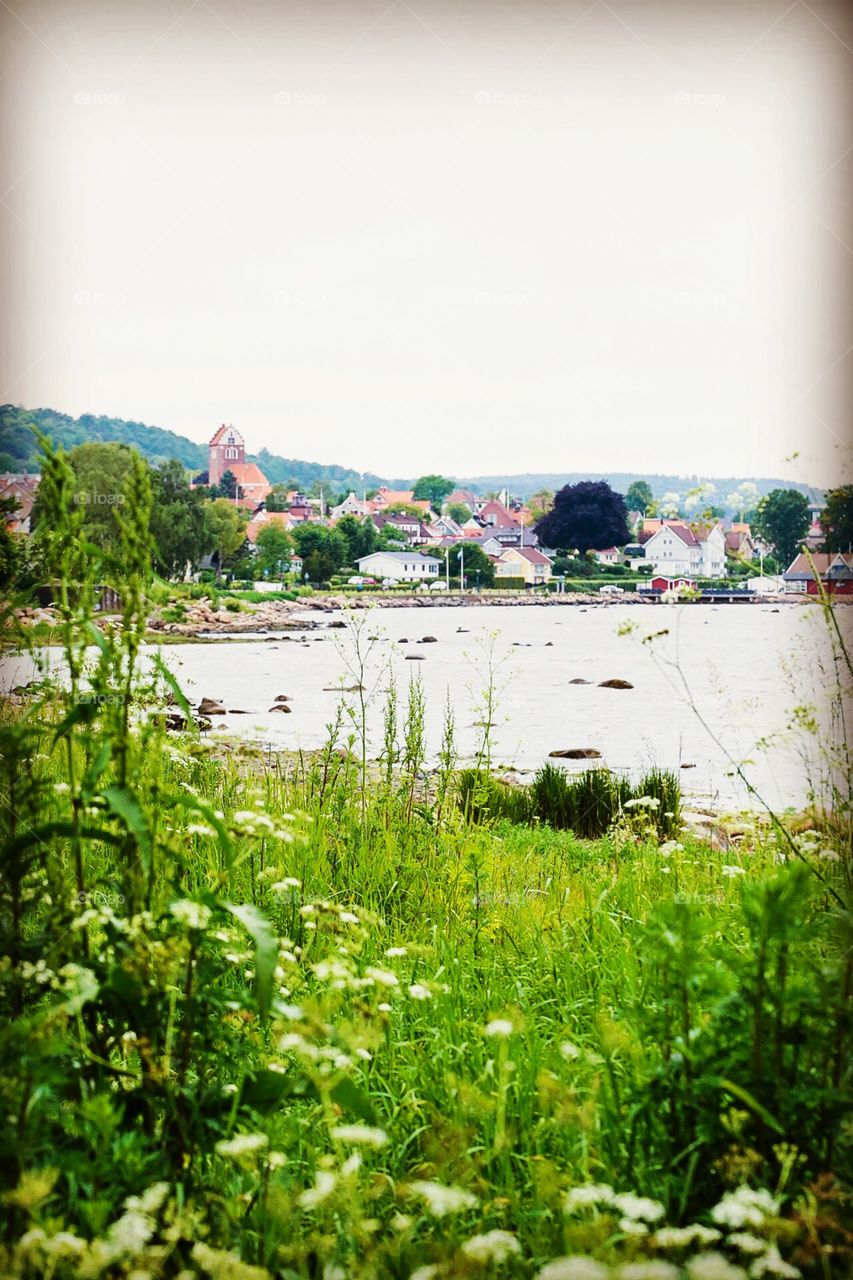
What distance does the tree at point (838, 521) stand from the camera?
192cm

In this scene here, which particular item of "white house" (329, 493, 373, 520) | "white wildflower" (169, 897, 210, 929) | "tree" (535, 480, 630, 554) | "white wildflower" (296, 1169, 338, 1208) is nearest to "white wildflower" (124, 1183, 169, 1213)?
"white wildflower" (296, 1169, 338, 1208)

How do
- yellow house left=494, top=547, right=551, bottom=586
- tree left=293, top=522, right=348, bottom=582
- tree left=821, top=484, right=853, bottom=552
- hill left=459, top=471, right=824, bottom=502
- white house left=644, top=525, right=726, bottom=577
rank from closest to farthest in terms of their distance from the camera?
tree left=821, top=484, right=853, bottom=552, white house left=644, top=525, right=726, bottom=577, hill left=459, top=471, right=824, bottom=502, tree left=293, top=522, right=348, bottom=582, yellow house left=494, top=547, right=551, bottom=586

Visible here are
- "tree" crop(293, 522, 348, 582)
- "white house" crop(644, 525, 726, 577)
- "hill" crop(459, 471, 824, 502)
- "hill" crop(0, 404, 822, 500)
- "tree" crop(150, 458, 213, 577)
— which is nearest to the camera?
"hill" crop(0, 404, 822, 500)

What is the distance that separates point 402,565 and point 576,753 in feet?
4.26

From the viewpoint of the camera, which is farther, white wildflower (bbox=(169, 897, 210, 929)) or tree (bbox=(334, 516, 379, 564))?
tree (bbox=(334, 516, 379, 564))

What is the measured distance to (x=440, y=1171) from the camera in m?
1.02

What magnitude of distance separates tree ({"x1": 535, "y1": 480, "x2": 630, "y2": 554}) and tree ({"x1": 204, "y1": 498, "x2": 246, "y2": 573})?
1450 mm

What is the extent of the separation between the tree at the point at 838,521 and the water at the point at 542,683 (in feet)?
7.33

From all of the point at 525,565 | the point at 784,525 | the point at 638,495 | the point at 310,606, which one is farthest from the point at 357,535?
the point at 784,525

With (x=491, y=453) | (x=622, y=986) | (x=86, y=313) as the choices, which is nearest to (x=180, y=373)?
(x=86, y=313)

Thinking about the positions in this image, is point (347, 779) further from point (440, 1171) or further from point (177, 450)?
point (177, 450)

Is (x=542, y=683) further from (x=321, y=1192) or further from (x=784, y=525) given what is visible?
(x=321, y=1192)

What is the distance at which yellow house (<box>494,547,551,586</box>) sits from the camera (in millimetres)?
4613

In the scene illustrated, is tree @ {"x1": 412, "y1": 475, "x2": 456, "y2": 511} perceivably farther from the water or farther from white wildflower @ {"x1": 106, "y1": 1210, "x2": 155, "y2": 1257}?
white wildflower @ {"x1": 106, "y1": 1210, "x2": 155, "y2": 1257}
